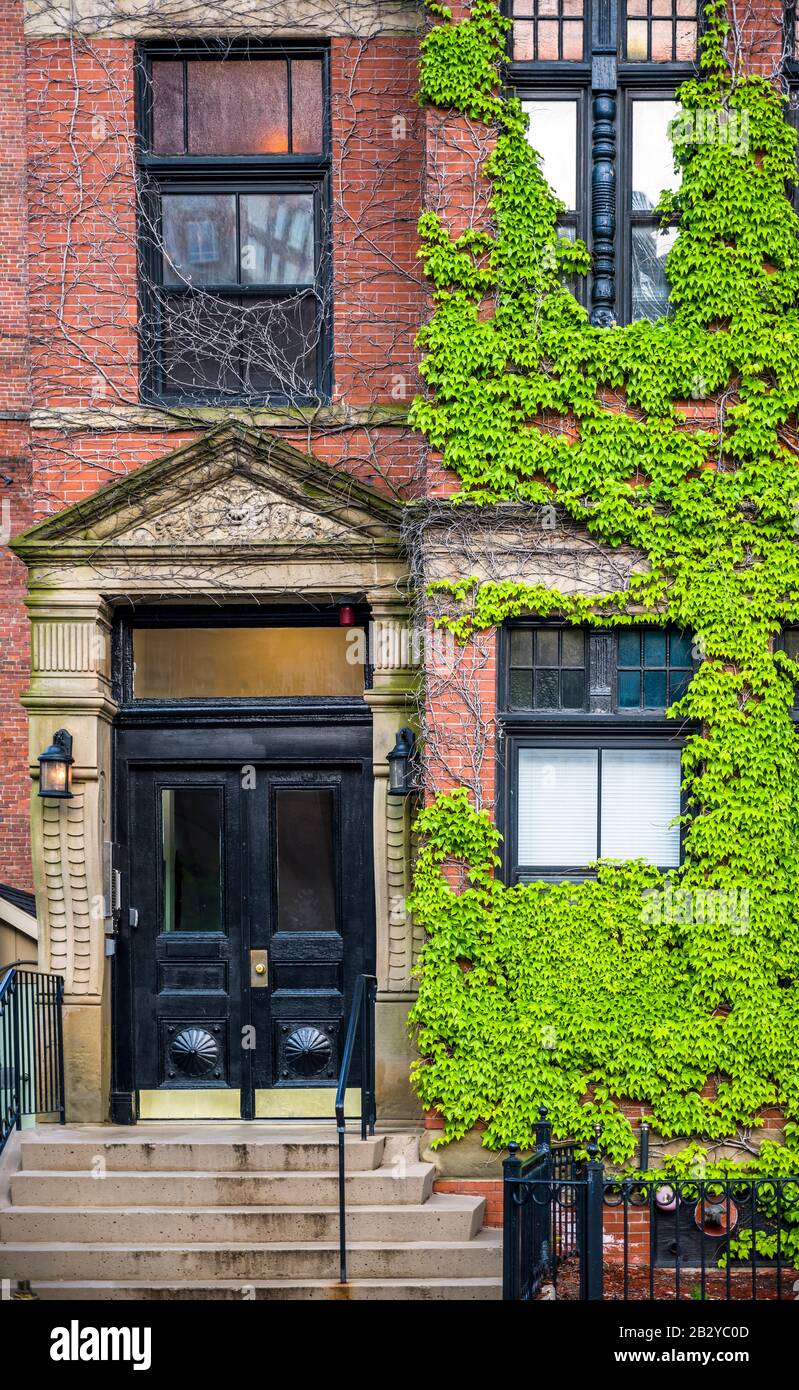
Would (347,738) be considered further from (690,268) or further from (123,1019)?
(690,268)

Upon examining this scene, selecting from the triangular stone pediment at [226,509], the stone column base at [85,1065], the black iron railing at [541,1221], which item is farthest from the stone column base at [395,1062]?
the triangular stone pediment at [226,509]

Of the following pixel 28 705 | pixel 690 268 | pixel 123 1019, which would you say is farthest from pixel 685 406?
pixel 123 1019

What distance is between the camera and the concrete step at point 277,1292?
8.16 metres

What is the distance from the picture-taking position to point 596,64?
31.3ft

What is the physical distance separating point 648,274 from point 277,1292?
6828 mm

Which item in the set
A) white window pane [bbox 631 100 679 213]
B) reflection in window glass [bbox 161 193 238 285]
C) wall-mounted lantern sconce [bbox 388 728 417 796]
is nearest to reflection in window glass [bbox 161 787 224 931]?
wall-mounted lantern sconce [bbox 388 728 417 796]

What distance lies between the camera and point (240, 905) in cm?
1009

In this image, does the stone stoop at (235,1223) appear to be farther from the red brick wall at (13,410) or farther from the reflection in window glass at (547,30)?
the reflection in window glass at (547,30)

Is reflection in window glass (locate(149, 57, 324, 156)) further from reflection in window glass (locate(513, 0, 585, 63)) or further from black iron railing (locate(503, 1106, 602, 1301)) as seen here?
black iron railing (locate(503, 1106, 602, 1301))

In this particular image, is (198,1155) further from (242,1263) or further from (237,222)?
(237,222)

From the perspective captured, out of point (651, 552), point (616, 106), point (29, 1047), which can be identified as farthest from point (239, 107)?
point (29, 1047)

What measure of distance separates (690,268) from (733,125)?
38.7 inches

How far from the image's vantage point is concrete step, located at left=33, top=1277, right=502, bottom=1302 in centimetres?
816

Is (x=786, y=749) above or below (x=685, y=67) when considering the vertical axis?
below
